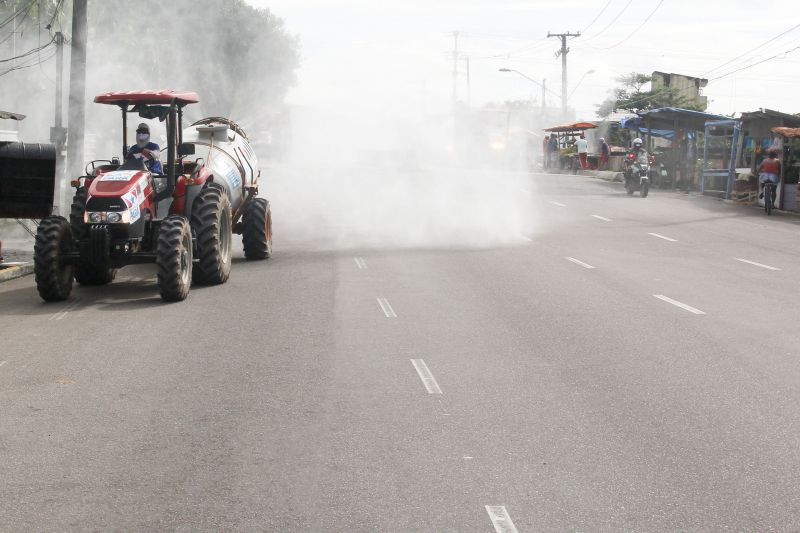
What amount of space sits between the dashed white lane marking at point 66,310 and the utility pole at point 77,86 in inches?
360

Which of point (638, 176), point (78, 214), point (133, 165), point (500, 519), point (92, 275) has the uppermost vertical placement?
point (133, 165)

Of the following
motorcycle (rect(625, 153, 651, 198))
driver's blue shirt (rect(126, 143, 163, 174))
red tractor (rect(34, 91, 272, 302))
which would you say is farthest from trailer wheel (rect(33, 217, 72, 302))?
motorcycle (rect(625, 153, 651, 198))

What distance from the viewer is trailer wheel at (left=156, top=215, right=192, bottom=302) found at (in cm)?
1408

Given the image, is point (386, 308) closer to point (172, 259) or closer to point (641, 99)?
point (172, 259)

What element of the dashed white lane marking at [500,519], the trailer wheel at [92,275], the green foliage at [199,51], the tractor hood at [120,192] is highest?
the green foliage at [199,51]

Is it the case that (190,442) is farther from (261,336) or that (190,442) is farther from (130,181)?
(130,181)

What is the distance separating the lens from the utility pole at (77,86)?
75.0 ft

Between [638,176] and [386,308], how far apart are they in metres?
27.9

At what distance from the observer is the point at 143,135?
15.3 metres

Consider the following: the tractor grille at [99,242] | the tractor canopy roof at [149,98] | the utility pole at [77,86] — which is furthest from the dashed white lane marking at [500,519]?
the utility pole at [77,86]

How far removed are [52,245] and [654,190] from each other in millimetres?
34906

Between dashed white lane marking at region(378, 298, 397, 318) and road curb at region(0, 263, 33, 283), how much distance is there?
6613 mm

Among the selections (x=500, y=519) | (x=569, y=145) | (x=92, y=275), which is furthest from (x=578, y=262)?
(x=569, y=145)

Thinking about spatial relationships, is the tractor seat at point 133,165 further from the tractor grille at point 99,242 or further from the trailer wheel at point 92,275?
the trailer wheel at point 92,275
